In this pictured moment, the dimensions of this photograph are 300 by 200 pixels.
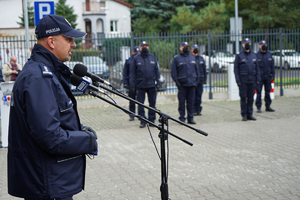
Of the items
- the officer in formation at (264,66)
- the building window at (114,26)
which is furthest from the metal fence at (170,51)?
the building window at (114,26)

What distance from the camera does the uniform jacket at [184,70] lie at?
1009cm

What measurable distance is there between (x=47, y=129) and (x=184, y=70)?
8055 mm

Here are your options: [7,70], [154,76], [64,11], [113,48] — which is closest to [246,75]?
[154,76]

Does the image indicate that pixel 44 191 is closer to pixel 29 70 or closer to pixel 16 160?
pixel 16 160

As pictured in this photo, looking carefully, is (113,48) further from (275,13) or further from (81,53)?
(275,13)

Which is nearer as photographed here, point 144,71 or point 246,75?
point 144,71

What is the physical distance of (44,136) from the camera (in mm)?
2293

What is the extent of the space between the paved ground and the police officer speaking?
7.99ft

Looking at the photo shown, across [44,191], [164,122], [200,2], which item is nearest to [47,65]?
[44,191]

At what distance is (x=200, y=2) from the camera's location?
1603 inches

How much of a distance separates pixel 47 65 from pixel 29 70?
137 millimetres

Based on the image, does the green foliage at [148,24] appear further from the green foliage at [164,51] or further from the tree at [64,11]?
the green foliage at [164,51]

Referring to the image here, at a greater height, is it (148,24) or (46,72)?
(148,24)

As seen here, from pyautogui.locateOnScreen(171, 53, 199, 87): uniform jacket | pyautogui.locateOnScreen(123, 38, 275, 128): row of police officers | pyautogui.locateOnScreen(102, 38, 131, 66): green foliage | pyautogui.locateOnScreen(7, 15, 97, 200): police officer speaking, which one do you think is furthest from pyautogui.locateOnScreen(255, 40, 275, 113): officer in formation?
pyautogui.locateOnScreen(7, 15, 97, 200): police officer speaking
